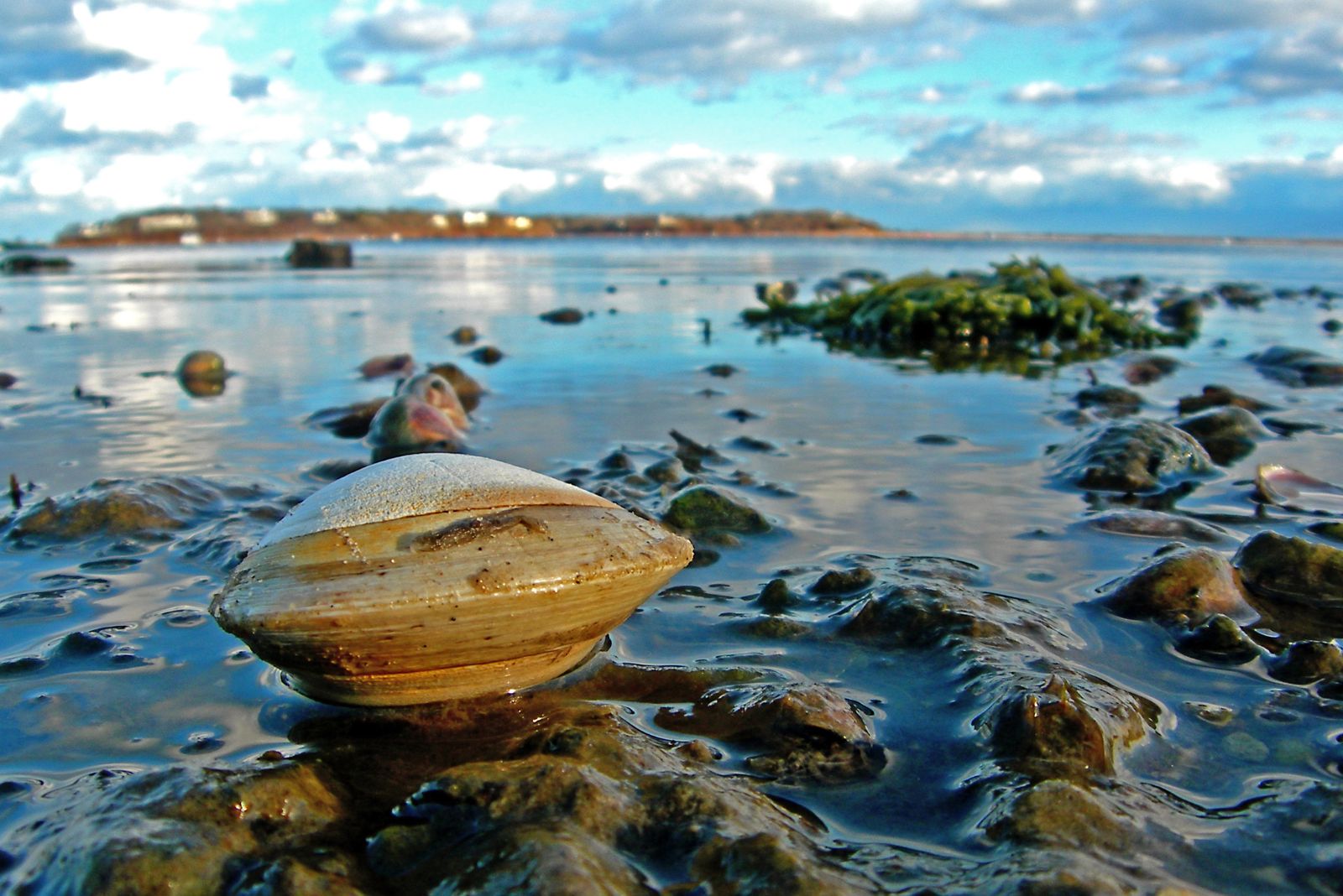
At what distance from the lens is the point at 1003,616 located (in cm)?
309

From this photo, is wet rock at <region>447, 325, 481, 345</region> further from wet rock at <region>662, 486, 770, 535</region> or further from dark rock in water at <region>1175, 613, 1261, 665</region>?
dark rock in water at <region>1175, 613, 1261, 665</region>

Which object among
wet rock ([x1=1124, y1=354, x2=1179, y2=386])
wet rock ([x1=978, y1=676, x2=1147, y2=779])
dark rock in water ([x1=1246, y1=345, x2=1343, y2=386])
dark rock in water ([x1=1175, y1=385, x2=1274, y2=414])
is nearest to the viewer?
wet rock ([x1=978, y1=676, x2=1147, y2=779])

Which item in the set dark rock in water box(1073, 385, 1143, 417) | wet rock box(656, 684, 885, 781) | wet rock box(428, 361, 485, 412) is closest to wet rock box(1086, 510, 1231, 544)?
wet rock box(656, 684, 885, 781)

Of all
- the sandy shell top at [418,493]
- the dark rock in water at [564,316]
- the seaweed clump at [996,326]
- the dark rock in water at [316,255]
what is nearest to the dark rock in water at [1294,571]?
the sandy shell top at [418,493]

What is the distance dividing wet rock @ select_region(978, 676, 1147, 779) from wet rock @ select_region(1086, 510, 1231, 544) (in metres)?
1.75

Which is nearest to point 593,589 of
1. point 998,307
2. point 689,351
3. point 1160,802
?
point 1160,802

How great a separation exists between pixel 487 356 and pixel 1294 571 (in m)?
7.83

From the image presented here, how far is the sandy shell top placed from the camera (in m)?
2.45

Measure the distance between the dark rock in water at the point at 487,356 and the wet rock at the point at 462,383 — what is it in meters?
2.09

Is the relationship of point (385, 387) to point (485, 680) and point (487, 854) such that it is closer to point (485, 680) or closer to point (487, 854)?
point (485, 680)

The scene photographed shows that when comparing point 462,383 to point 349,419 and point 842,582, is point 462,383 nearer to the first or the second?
point 349,419

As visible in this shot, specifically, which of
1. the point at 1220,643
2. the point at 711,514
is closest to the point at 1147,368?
the point at 711,514

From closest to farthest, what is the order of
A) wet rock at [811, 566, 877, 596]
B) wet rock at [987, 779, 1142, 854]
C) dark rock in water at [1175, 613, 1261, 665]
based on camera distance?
wet rock at [987, 779, 1142, 854] < dark rock in water at [1175, 613, 1261, 665] < wet rock at [811, 566, 877, 596]

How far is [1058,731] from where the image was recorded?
90.4 inches
